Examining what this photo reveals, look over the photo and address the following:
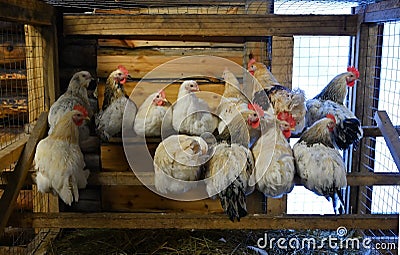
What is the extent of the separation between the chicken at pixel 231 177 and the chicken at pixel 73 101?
738mm

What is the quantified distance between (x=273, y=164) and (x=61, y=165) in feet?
2.75

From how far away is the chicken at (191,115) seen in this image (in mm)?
1919

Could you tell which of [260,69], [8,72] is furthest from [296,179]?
[8,72]

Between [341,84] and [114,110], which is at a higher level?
[341,84]

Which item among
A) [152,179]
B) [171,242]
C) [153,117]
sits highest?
[153,117]

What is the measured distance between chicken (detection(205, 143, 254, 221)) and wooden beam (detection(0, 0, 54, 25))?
92cm

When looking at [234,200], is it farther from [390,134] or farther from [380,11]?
[380,11]

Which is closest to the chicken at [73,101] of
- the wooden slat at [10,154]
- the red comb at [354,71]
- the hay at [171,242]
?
the wooden slat at [10,154]

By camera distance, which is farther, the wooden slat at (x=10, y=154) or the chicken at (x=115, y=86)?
the chicken at (x=115, y=86)

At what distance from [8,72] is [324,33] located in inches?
70.3

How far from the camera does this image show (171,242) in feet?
7.02

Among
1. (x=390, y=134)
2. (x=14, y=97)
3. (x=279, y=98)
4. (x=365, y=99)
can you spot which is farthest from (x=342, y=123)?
(x=14, y=97)

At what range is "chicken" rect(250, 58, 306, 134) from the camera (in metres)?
1.97

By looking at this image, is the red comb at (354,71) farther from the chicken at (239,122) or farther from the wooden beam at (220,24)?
the chicken at (239,122)
